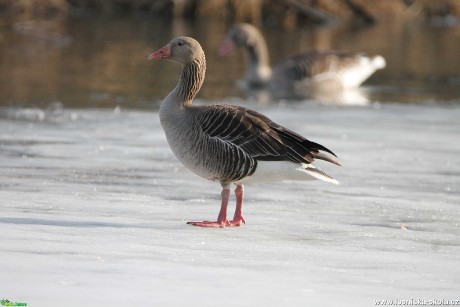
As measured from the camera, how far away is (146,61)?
21125mm

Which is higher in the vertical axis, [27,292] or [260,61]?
[260,61]

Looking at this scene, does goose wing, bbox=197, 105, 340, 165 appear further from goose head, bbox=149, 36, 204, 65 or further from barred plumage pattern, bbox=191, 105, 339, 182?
goose head, bbox=149, 36, 204, 65

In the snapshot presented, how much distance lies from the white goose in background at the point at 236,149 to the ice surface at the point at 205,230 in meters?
0.37

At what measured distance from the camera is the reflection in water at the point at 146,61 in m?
16.7

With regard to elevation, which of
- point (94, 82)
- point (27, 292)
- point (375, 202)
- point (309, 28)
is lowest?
point (27, 292)

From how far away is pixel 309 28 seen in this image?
32469mm

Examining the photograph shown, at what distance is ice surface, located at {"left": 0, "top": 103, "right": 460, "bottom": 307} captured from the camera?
538cm

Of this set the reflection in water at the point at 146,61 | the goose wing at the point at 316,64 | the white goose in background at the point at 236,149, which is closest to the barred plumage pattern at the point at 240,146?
the white goose in background at the point at 236,149

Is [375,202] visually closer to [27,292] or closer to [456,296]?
[456,296]

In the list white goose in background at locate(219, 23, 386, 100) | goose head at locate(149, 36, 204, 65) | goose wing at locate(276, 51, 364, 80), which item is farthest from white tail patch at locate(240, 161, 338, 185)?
goose wing at locate(276, 51, 364, 80)

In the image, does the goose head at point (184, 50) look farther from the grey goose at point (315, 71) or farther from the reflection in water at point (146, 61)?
the grey goose at point (315, 71)

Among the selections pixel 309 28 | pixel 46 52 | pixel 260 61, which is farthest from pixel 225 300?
pixel 309 28

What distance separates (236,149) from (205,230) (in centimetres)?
68

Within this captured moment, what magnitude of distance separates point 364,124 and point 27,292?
30.9 ft
